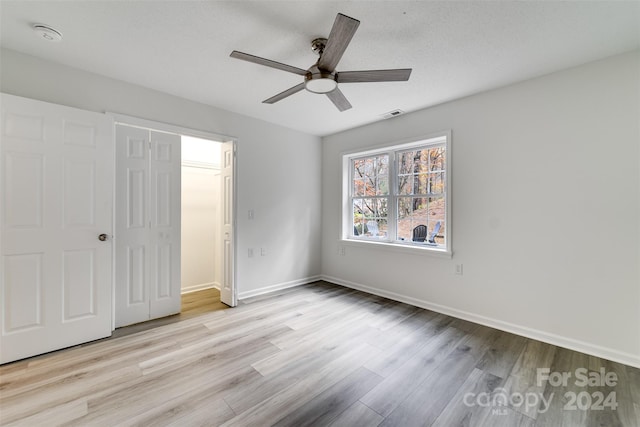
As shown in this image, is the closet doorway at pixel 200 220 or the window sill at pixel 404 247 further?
the closet doorway at pixel 200 220

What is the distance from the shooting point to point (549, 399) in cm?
179

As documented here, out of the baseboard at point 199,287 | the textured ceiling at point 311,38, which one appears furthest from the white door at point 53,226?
the baseboard at point 199,287

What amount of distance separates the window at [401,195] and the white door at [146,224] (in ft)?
8.41

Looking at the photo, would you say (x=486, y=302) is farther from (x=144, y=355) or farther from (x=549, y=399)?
(x=144, y=355)

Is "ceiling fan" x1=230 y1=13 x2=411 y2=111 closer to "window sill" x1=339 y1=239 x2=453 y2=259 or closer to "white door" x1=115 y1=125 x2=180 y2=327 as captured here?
"white door" x1=115 y1=125 x2=180 y2=327

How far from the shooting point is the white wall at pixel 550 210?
86.8 inches

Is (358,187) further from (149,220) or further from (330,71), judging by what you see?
(149,220)

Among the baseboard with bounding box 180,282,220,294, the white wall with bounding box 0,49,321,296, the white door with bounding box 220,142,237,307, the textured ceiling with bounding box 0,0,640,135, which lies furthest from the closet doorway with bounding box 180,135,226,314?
the textured ceiling with bounding box 0,0,640,135

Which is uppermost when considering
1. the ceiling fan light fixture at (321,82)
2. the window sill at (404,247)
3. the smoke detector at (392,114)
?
the smoke detector at (392,114)

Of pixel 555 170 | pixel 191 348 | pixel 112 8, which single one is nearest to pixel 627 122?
pixel 555 170

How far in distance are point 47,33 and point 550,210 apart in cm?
448

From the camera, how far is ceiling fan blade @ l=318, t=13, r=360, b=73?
4.80 feet

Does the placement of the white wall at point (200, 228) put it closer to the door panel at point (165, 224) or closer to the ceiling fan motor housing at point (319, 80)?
the door panel at point (165, 224)

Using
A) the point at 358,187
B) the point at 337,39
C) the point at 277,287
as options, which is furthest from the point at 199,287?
the point at 337,39
